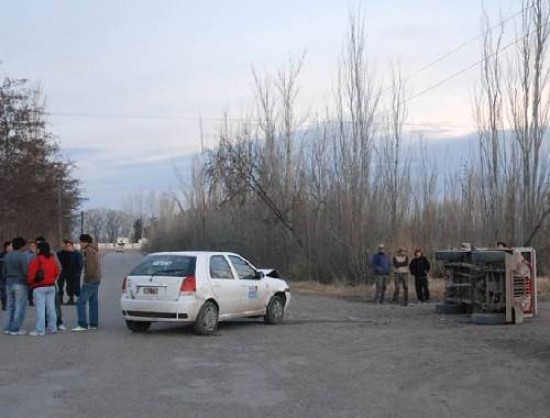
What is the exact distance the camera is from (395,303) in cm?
2477

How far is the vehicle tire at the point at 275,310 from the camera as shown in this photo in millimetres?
17438

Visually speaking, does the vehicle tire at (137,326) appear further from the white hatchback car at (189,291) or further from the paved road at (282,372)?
the paved road at (282,372)

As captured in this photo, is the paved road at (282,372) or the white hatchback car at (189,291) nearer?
the paved road at (282,372)

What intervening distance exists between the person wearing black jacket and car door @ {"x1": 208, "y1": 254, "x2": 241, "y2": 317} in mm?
9962

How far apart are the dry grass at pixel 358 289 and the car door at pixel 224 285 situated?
1140 centimetres

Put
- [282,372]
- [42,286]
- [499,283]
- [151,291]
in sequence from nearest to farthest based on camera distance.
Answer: [282,372], [151,291], [42,286], [499,283]

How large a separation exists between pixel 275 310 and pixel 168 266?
129 inches

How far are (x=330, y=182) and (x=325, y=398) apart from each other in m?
28.1

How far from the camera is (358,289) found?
104ft

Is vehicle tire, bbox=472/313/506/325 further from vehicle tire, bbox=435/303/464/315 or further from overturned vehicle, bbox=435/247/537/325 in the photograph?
vehicle tire, bbox=435/303/464/315

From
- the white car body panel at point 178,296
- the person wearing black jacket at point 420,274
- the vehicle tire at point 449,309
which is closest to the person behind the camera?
the white car body panel at point 178,296

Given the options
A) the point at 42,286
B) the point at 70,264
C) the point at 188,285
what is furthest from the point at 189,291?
the point at 70,264

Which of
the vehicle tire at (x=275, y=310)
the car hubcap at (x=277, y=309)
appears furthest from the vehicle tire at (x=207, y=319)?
the car hubcap at (x=277, y=309)

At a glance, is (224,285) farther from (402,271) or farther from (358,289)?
(358,289)
